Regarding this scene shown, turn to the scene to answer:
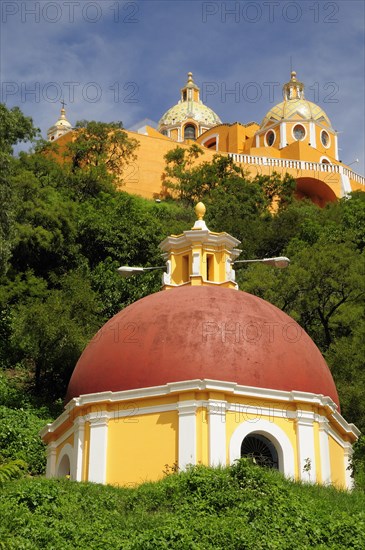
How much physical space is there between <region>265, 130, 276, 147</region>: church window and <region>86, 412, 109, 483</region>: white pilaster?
41516mm

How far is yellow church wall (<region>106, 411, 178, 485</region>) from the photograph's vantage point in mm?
16016

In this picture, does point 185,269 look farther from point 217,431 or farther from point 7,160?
point 7,160

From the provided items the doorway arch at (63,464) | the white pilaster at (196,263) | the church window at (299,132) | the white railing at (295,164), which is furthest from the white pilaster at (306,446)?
the church window at (299,132)

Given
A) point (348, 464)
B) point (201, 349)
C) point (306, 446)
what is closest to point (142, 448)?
point (201, 349)

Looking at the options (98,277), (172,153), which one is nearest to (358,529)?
(98,277)

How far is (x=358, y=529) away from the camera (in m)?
14.0

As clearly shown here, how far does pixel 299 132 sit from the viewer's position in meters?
56.9

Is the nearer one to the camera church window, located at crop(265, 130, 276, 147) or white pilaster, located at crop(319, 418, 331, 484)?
white pilaster, located at crop(319, 418, 331, 484)

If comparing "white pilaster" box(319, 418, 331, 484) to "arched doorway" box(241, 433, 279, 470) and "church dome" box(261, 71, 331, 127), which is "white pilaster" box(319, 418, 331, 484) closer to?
"arched doorway" box(241, 433, 279, 470)

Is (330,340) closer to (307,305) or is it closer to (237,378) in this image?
(307,305)

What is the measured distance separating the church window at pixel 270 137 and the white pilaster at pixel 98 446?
41.5m

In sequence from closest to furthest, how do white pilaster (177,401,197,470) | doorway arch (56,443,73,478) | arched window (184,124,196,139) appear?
white pilaster (177,401,197,470)
doorway arch (56,443,73,478)
arched window (184,124,196,139)

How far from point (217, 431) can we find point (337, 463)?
9.00 ft

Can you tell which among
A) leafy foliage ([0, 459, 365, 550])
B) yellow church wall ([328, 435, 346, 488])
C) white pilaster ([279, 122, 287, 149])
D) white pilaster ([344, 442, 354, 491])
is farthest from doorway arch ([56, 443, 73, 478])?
white pilaster ([279, 122, 287, 149])
